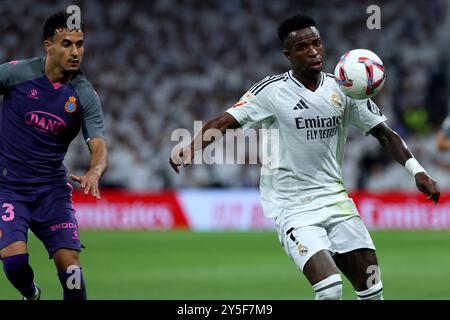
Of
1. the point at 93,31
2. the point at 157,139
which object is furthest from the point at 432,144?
the point at 93,31

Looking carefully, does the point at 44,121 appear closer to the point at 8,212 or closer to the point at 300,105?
the point at 8,212

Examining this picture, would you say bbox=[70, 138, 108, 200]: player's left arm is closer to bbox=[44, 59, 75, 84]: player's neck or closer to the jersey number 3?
bbox=[44, 59, 75, 84]: player's neck

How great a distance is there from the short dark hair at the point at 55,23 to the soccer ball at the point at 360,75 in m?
2.17

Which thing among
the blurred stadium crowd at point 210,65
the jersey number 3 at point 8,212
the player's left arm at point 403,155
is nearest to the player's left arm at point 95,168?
the jersey number 3 at point 8,212

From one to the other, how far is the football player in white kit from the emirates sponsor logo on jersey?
122 centimetres

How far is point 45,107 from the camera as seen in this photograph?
24.7 ft

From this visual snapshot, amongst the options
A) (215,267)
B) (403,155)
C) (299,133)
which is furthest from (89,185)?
(215,267)

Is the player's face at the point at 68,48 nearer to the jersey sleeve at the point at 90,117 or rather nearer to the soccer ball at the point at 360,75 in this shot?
the jersey sleeve at the point at 90,117

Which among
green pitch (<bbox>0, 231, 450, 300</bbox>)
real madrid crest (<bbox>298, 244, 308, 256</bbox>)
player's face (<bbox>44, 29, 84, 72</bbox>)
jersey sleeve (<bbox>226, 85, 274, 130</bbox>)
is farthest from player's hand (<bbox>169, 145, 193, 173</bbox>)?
green pitch (<bbox>0, 231, 450, 300</bbox>)

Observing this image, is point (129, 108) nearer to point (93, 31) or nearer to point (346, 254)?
point (93, 31)

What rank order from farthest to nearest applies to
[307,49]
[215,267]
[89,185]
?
[215,267] → [307,49] → [89,185]

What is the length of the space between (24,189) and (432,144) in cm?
1402

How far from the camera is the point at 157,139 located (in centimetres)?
2208

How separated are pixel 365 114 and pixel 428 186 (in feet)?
2.56
